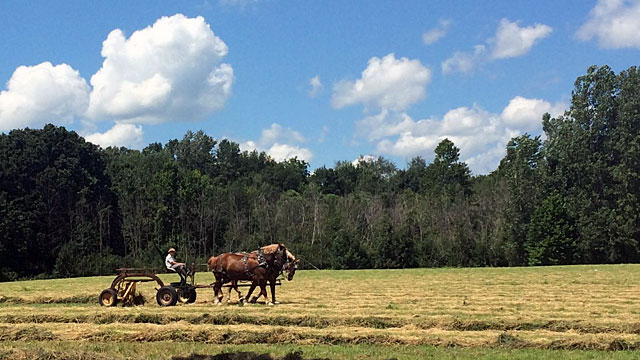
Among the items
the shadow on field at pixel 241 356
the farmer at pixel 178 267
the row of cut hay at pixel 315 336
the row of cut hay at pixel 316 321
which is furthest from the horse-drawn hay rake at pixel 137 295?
the shadow on field at pixel 241 356

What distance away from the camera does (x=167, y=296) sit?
20484 mm

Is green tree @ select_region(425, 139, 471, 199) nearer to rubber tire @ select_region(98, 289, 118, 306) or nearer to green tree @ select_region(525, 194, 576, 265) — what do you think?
green tree @ select_region(525, 194, 576, 265)

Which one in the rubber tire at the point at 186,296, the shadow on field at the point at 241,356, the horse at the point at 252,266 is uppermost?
the horse at the point at 252,266

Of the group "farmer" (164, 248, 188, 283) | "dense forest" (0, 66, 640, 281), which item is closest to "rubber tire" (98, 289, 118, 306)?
"farmer" (164, 248, 188, 283)

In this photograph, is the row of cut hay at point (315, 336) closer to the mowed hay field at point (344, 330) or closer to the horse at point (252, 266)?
the mowed hay field at point (344, 330)

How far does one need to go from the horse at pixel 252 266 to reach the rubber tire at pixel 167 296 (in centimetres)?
164

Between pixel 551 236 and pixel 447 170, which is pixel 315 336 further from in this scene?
pixel 447 170

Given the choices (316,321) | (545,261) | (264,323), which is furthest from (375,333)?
(545,261)

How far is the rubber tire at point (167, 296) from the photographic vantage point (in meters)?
20.3

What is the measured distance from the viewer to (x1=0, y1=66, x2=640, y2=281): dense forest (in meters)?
64.2

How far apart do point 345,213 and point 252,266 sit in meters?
58.5

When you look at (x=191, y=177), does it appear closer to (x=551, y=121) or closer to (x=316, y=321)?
(x=551, y=121)

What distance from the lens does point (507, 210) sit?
2766 inches

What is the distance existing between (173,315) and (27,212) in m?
51.0
